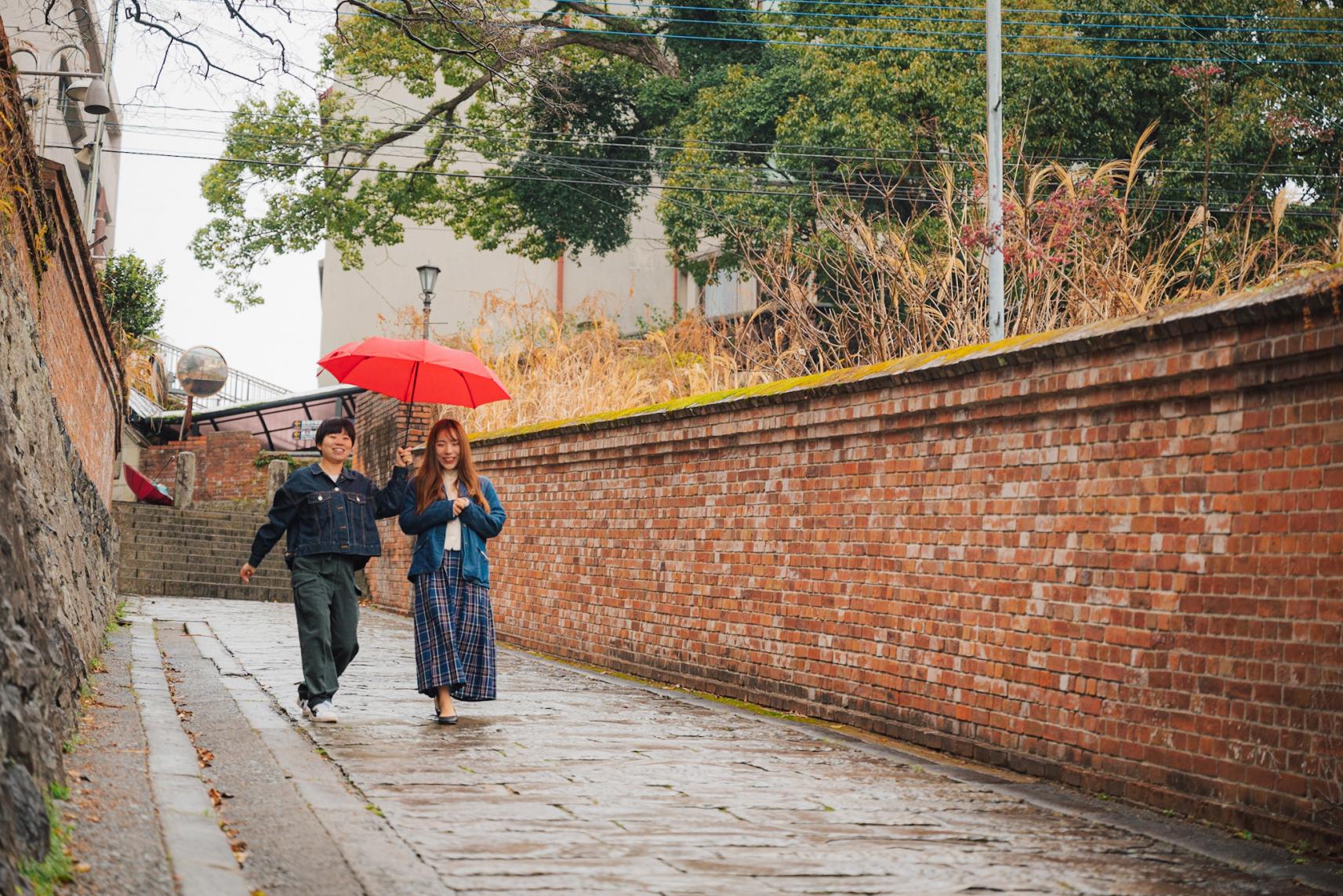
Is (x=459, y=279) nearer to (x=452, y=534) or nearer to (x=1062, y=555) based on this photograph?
(x=452, y=534)

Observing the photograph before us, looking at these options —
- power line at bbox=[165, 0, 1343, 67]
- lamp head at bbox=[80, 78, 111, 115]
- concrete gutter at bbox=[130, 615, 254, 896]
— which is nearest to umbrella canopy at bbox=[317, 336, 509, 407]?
concrete gutter at bbox=[130, 615, 254, 896]

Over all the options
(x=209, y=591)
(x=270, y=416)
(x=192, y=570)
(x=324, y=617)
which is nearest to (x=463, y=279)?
(x=270, y=416)

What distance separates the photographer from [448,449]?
26.1ft

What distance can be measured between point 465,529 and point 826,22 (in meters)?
20.4

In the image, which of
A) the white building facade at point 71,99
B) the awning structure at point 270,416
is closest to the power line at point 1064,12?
the white building facade at point 71,99

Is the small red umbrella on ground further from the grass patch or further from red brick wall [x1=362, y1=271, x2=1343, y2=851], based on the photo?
the grass patch

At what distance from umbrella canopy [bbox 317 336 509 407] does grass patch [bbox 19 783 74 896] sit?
4407 mm

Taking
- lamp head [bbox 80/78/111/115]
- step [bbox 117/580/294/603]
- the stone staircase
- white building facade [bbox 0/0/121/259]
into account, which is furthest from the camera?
the stone staircase

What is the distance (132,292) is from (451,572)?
2734cm

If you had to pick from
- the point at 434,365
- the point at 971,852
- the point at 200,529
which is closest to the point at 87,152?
the point at 200,529

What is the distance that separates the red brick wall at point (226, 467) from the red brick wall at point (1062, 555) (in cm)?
2927

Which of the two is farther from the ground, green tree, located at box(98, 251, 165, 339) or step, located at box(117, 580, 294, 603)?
green tree, located at box(98, 251, 165, 339)

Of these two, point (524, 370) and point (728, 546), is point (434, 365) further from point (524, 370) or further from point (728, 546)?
point (524, 370)

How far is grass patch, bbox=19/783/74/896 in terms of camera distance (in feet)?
11.5
